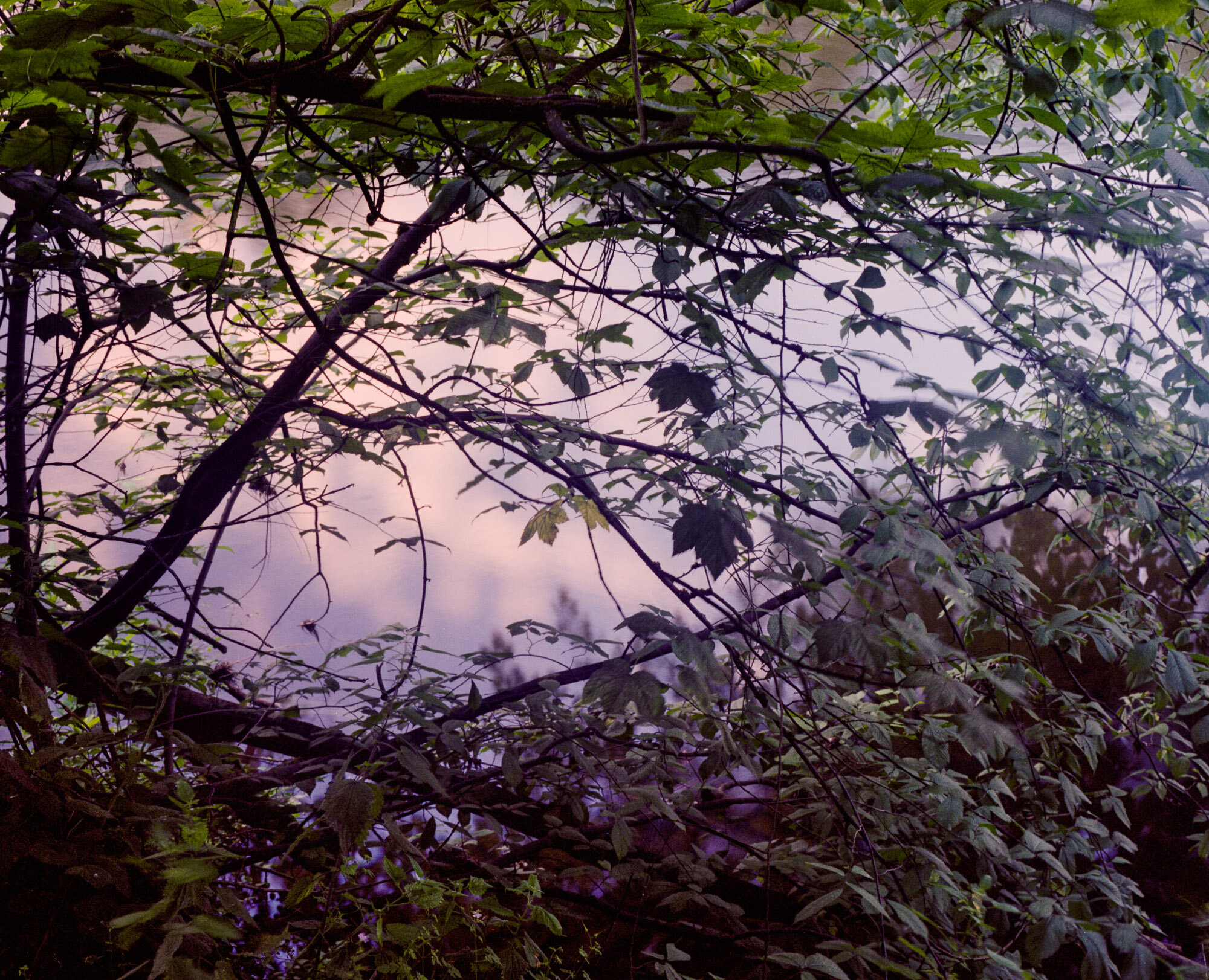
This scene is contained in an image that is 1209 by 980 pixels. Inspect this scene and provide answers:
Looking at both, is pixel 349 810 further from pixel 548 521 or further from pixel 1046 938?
pixel 1046 938

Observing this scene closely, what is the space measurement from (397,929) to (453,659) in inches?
62.5

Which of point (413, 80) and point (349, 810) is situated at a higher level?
point (413, 80)

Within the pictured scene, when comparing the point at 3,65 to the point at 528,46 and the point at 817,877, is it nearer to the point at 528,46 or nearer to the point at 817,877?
the point at 528,46

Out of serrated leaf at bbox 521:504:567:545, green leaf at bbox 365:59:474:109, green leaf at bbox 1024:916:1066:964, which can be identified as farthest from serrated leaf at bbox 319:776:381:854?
green leaf at bbox 1024:916:1066:964

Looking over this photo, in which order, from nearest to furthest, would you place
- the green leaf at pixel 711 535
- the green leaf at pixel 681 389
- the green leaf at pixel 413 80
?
the green leaf at pixel 413 80, the green leaf at pixel 711 535, the green leaf at pixel 681 389

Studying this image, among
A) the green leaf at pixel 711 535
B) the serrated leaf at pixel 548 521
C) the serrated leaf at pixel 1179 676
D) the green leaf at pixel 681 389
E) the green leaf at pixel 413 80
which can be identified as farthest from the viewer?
the serrated leaf at pixel 548 521

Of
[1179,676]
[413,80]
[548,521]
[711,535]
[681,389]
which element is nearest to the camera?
[413,80]

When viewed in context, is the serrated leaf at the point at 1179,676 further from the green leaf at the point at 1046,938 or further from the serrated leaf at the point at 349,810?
the serrated leaf at the point at 349,810

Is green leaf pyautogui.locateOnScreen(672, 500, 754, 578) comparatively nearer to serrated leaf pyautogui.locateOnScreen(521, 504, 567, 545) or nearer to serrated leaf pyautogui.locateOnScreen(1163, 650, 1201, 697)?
serrated leaf pyautogui.locateOnScreen(521, 504, 567, 545)

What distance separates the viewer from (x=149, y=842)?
0.93 metres

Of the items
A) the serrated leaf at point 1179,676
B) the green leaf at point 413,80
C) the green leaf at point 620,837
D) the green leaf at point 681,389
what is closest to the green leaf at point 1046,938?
the serrated leaf at point 1179,676

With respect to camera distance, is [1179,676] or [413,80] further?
[1179,676]

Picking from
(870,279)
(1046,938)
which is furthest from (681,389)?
(1046,938)

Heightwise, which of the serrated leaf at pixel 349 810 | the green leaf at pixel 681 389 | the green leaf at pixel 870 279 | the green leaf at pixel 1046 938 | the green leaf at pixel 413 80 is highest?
the green leaf at pixel 870 279
